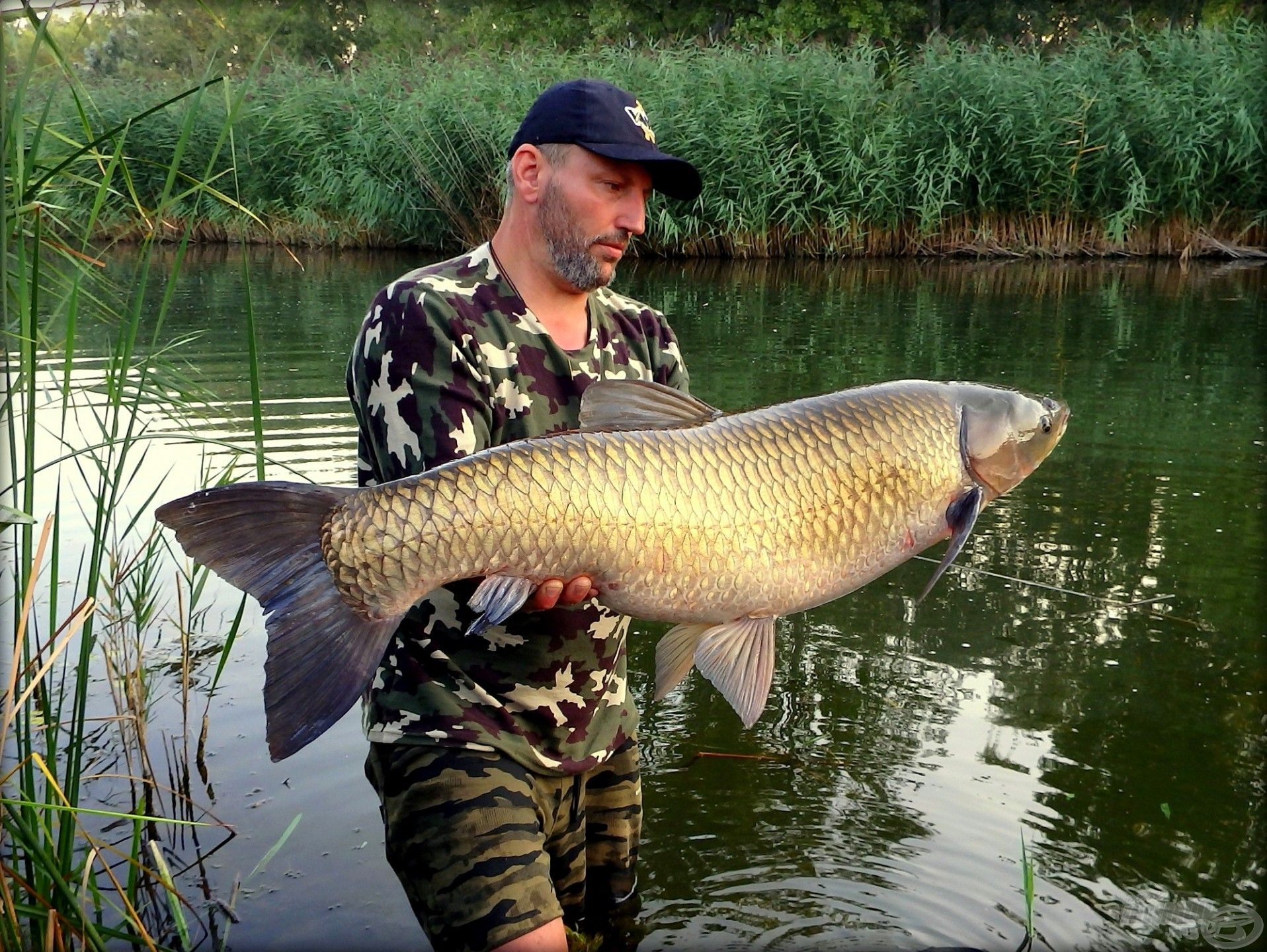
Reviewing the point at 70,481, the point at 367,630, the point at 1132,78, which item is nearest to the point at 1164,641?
the point at 367,630

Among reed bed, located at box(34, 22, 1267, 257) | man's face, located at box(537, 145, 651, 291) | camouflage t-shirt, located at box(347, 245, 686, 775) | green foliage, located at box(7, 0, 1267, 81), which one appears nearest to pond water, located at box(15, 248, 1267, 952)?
camouflage t-shirt, located at box(347, 245, 686, 775)

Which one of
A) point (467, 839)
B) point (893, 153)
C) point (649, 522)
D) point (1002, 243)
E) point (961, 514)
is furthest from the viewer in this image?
point (1002, 243)

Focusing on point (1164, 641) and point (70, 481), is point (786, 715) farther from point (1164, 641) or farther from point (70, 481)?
point (70, 481)

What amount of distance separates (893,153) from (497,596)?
13.4m

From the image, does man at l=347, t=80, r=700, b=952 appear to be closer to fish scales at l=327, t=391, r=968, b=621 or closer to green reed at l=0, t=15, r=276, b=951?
fish scales at l=327, t=391, r=968, b=621

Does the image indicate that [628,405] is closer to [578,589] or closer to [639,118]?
[578,589]

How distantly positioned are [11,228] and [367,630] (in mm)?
991

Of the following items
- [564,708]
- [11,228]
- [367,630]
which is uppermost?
[11,228]

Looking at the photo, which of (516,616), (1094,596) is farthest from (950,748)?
(516,616)

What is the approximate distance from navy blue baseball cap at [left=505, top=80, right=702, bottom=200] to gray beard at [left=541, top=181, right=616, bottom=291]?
0.51 feet

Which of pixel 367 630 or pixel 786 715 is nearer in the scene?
pixel 367 630

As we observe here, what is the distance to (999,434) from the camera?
2.57 m

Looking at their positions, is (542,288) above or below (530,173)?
below

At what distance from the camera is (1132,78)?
15.0m
